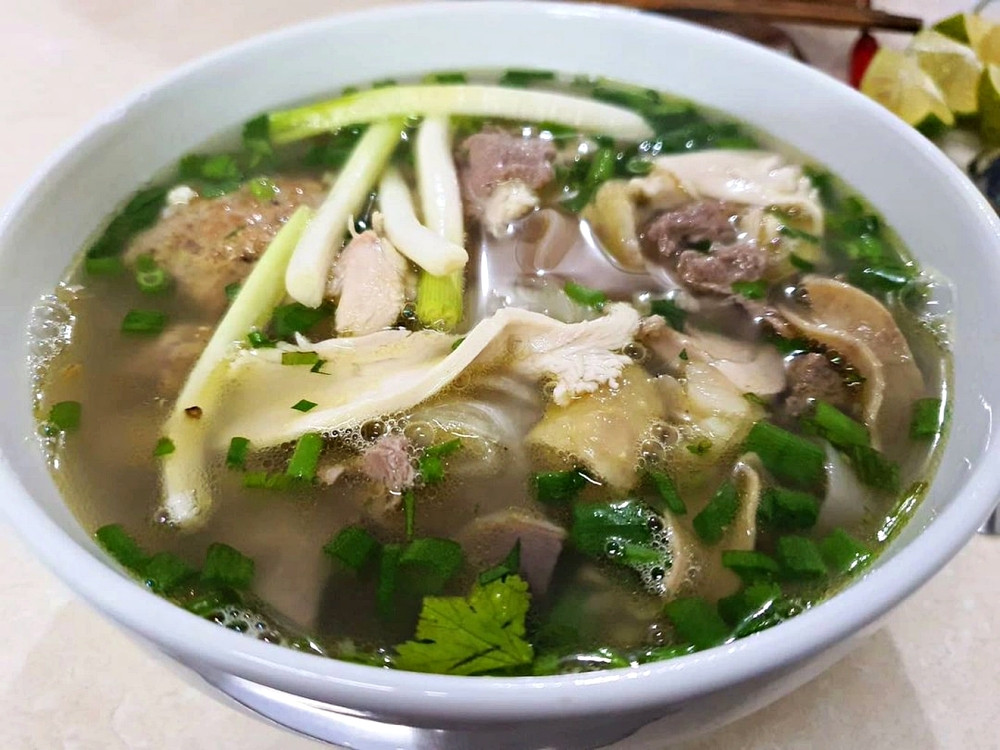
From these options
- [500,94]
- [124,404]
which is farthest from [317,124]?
[124,404]

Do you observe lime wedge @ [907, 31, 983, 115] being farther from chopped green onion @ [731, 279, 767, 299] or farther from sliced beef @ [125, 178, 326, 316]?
sliced beef @ [125, 178, 326, 316]

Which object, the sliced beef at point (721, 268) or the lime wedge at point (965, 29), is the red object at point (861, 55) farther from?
the sliced beef at point (721, 268)

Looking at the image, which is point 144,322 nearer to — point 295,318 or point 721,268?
point 295,318

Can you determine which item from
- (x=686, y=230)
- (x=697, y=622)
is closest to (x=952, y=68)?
(x=686, y=230)

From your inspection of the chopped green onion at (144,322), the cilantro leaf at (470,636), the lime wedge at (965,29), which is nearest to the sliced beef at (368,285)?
the chopped green onion at (144,322)

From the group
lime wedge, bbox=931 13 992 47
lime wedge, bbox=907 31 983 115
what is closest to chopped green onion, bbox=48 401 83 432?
lime wedge, bbox=907 31 983 115

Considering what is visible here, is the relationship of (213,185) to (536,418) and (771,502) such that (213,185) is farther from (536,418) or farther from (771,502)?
(771,502)
